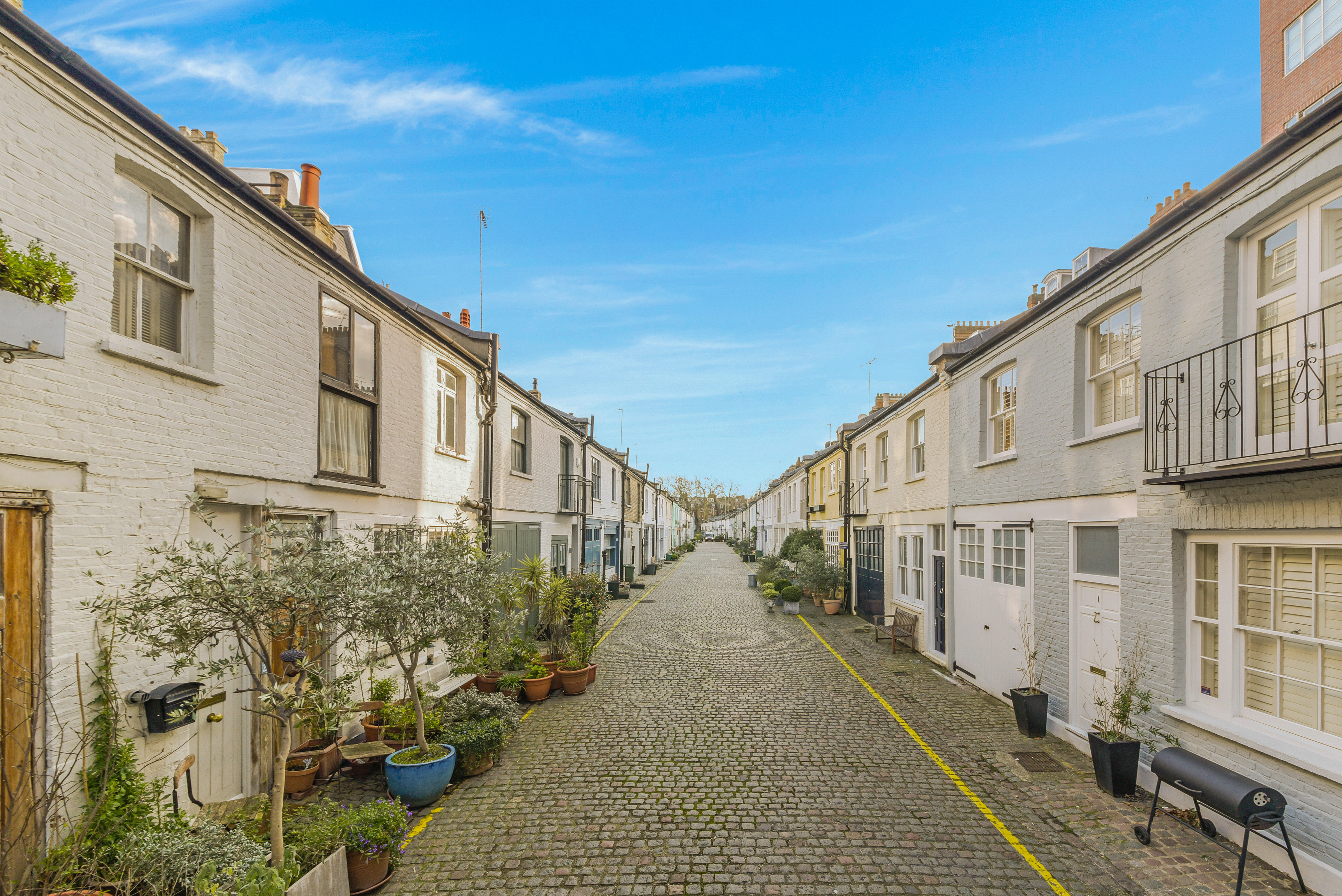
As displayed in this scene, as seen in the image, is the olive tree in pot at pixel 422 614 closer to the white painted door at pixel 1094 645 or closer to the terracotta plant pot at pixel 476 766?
the terracotta plant pot at pixel 476 766

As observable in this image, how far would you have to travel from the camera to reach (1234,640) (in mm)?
6285

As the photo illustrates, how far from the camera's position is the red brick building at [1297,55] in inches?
635

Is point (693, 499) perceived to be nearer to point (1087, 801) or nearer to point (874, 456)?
point (874, 456)

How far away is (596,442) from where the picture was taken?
2658cm

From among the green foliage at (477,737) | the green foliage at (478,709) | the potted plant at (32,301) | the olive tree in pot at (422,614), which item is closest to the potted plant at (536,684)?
the green foliage at (478,709)

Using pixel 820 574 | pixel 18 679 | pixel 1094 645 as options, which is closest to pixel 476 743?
pixel 18 679

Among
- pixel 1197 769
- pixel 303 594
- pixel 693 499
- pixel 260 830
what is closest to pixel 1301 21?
pixel 1197 769

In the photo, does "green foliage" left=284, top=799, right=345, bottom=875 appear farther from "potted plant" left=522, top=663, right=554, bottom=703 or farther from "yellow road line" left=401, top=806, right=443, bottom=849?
"potted plant" left=522, top=663, right=554, bottom=703

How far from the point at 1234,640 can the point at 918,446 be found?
1004 cm

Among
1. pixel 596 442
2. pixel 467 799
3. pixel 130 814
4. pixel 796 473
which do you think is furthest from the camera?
pixel 796 473

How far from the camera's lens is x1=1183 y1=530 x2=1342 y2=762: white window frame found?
216 inches

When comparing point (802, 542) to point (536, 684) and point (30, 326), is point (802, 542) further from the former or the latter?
point (30, 326)

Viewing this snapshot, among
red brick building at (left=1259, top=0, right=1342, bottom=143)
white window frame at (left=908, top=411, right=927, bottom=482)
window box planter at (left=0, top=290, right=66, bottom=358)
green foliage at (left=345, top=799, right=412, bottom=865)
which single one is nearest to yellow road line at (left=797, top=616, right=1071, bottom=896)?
green foliage at (left=345, top=799, right=412, bottom=865)

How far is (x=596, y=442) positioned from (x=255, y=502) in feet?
65.6
